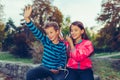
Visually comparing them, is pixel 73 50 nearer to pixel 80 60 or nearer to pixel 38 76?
pixel 80 60

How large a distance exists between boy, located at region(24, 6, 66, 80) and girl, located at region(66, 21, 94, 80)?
21cm

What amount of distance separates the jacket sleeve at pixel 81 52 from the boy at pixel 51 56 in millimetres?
309

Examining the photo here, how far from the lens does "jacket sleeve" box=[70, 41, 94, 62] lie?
17.2 ft

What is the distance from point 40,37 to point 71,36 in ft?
1.81

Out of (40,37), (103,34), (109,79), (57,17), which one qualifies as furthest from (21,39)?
(40,37)

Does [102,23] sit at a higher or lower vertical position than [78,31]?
lower

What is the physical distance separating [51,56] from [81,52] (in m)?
0.54

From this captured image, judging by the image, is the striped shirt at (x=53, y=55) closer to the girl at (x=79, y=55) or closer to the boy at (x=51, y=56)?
the boy at (x=51, y=56)

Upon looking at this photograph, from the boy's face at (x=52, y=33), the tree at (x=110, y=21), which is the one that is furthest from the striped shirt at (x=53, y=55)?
the tree at (x=110, y=21)

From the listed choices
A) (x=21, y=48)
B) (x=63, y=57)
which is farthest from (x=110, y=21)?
(x=63, y=57)

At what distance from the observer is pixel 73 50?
5.24 meters

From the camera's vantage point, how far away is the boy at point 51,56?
550cm

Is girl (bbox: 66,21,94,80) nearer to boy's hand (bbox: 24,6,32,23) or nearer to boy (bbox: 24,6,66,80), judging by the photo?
boy (bbox: 24,6,66,80)

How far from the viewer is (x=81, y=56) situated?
17.2ft
